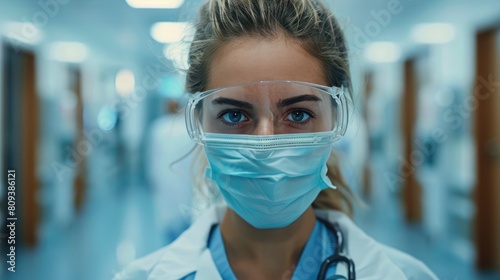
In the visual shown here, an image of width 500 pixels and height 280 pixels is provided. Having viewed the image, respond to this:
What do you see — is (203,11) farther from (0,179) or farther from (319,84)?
(0,179)

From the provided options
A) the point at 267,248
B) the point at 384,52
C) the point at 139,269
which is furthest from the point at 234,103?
the point at 384,52

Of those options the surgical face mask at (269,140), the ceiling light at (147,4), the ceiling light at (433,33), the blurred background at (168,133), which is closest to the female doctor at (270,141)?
the surgical face mask at (269,140)

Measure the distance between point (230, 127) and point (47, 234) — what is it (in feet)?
15.2

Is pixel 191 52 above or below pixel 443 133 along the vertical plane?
above

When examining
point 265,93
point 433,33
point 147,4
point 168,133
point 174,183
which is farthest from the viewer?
point 433,33

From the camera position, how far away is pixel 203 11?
108 centimetres

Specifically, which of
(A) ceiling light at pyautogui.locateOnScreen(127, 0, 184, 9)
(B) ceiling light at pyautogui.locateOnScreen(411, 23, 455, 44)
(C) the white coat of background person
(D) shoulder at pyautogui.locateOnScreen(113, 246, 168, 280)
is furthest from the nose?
(B) ceiling light at pyautogui.locateOnScreen(411, 23, 455, 44)


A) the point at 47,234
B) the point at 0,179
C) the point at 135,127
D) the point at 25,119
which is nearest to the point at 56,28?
the point at 25,119

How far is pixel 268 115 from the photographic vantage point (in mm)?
938

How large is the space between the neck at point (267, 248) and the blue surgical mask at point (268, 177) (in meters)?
0.07

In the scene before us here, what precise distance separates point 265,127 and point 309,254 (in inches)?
13.7

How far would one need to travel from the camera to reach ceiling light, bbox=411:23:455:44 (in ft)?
15.0

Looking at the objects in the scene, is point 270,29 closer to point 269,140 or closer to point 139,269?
point 269,140

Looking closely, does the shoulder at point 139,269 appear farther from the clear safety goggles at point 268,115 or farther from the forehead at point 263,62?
the forehead at point 263,62
